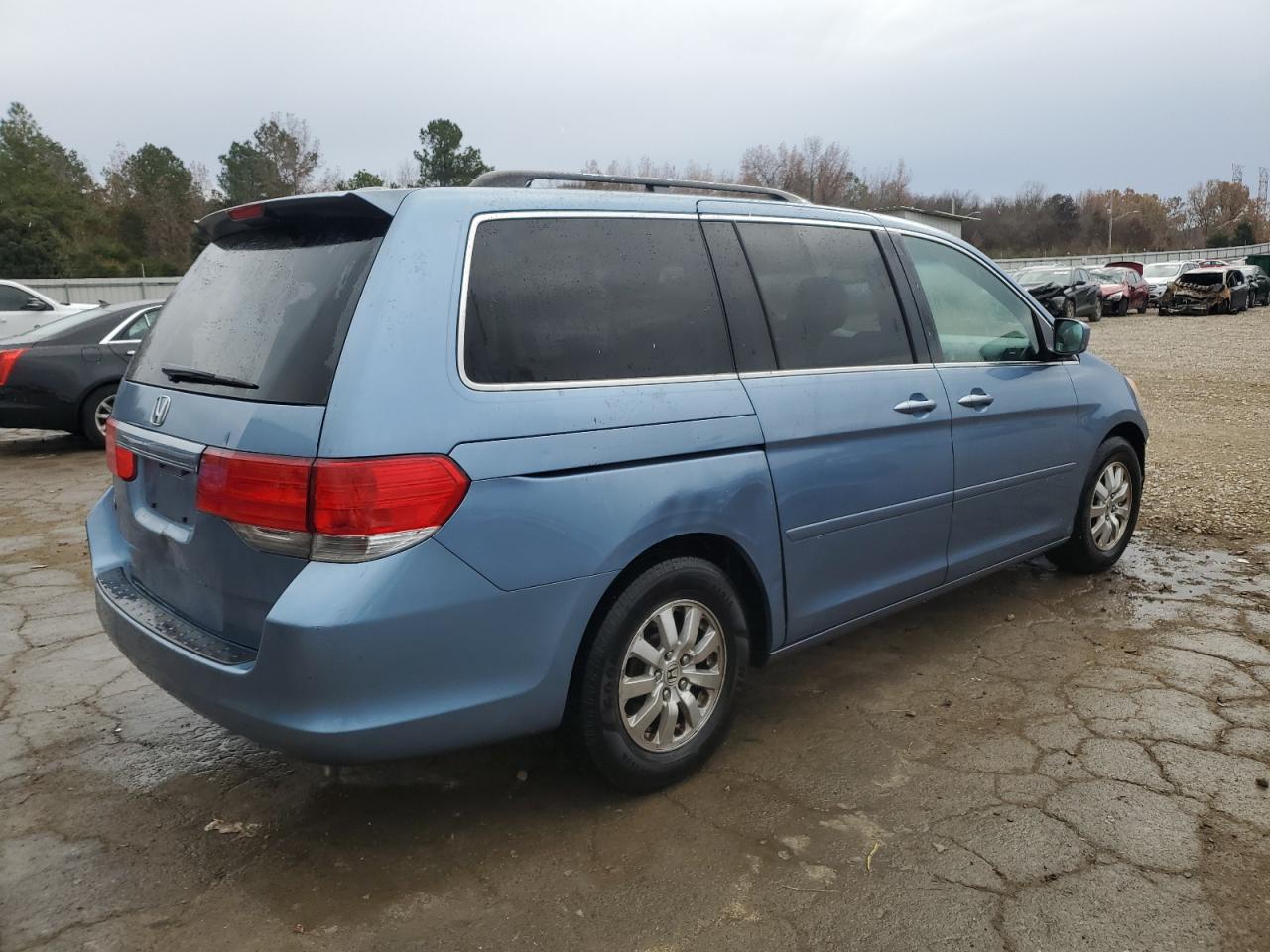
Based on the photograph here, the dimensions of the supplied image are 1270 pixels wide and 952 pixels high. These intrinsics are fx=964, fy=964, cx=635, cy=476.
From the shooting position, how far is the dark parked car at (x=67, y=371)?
8.51m

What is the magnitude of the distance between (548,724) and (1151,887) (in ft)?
5.37

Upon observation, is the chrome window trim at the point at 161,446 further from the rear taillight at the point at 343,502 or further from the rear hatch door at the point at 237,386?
the rear taillight at the point at 343,502

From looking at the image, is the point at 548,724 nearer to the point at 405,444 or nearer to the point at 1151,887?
the point at 405,444

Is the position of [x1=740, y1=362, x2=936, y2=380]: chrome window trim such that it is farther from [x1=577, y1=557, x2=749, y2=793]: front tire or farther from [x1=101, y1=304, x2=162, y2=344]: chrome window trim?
[x1=101, y1=304, x2=162, y2=344]: chrome window trim

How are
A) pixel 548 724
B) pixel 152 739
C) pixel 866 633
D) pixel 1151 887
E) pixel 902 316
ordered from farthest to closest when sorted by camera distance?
pixel 866 633 < pixel 902 316 < pixel 152 739 < pixel 548 724 < pixel 1151 887

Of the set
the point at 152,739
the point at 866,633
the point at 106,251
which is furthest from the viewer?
the point at 106,251

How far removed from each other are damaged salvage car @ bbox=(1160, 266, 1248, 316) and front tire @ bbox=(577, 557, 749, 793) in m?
31.4

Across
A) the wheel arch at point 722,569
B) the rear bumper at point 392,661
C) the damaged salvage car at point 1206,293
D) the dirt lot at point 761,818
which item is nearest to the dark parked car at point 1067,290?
the damaged salvage car at point 1206,293

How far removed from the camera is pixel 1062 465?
448 centimetres

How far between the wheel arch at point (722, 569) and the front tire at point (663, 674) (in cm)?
3

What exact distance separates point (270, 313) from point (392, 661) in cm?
104

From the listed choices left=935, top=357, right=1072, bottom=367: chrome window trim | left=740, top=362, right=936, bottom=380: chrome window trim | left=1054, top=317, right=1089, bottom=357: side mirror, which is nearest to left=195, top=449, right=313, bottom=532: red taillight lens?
left=740, top=362, right=936, bottom=380: chrome window trim

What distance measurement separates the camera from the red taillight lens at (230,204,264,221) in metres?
2.79

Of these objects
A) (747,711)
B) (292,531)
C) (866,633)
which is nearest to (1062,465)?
(866,633)
